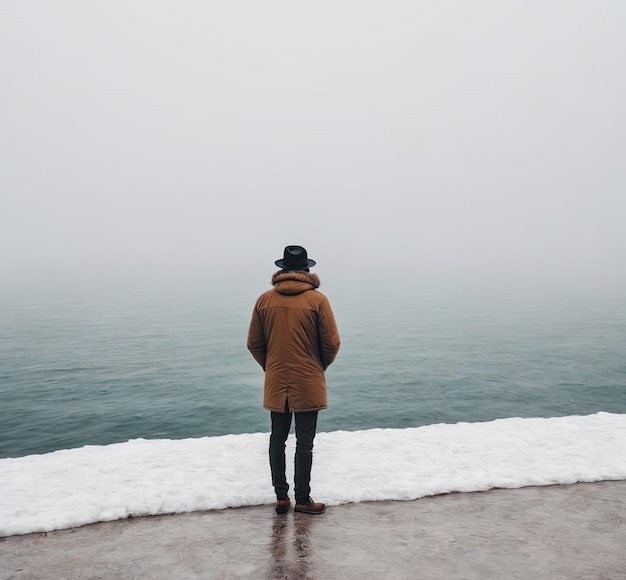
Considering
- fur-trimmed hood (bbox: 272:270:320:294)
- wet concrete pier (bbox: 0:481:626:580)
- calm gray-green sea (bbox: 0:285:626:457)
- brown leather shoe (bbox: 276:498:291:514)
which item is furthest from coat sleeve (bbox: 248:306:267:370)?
calm gray-green sea (bbox: 0:285:626:457)

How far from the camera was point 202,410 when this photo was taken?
19047 mm

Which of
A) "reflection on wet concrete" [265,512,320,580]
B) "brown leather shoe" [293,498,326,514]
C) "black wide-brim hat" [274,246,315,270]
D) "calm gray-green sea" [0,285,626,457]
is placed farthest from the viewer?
"calm gray-green sea" [0,285,626,457]

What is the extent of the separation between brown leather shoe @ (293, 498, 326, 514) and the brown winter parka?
90 cm

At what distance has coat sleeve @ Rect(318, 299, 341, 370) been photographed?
5.45 metres

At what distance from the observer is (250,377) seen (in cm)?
2588

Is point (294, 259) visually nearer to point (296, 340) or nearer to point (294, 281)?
point (294, 281)

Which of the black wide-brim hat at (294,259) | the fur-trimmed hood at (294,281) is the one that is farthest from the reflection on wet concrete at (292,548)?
the black wide-brim hat at (294,259)

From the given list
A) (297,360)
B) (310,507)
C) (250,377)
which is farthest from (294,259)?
(250,377)

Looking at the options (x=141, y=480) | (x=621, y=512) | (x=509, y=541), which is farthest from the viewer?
(x=141, y=480)

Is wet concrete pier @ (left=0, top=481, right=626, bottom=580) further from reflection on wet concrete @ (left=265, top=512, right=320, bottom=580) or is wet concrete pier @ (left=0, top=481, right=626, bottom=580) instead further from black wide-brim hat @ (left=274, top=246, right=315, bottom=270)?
black wide-brim hat @ (left=274, top=246, right=315, bottom=270)

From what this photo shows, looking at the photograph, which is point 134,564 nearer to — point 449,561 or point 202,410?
point 449,561

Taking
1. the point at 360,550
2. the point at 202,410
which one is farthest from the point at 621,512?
the point at 202,410

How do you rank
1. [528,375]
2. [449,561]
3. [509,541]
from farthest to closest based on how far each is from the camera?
[528,375] → [509,541] → [449,561]

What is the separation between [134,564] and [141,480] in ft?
6.76
